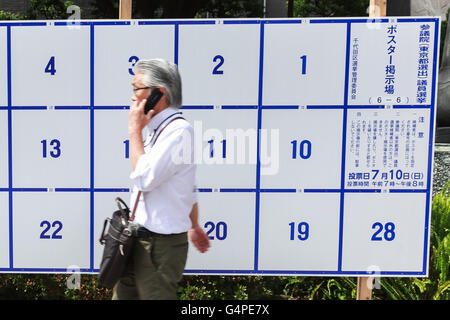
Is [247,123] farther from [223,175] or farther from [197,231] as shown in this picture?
[197,231]

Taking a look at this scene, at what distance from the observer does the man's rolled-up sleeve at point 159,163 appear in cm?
244

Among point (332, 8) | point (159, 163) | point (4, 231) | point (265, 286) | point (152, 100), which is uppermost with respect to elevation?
point (332, 8)

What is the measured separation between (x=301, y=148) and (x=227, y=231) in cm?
81

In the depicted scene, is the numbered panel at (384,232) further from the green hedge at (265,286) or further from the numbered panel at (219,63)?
the numbered panel at (219,63)

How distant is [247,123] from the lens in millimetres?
3354

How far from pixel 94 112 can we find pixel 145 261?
4.41 feet

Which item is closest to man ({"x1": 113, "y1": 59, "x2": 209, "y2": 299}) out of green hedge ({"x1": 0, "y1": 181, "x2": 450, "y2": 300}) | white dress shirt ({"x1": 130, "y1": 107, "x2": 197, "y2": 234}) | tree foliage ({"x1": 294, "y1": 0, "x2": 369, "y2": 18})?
white dress shirt ({"x1": 130, "y1": 107, "x2": 197, "y2": 234})

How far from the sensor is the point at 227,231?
3.46m

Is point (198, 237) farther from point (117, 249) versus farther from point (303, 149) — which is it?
point (303, 149)

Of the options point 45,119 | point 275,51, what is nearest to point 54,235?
point 45,119

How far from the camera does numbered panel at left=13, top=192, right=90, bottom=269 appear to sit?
3455 millimetres

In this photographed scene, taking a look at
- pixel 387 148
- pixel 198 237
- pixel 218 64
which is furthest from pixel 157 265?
pixel 387 148

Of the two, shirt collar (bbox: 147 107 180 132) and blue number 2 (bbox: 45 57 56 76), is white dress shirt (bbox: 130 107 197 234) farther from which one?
blue number 2 (bbox: 45 57 56 76)

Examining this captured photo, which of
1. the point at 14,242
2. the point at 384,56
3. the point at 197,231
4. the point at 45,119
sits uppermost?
the point at 384,56
